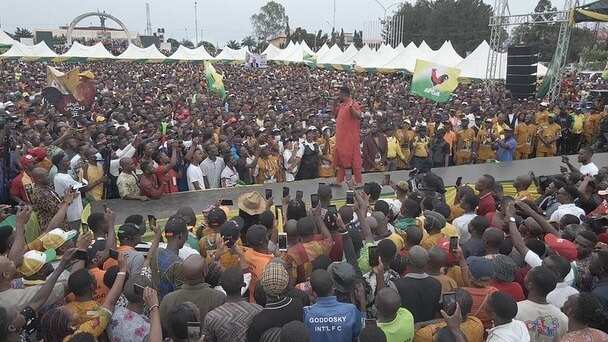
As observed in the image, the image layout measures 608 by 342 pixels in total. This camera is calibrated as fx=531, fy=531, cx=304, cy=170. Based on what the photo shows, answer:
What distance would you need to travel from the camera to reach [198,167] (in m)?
8.68

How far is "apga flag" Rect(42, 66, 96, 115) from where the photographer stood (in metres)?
12.3

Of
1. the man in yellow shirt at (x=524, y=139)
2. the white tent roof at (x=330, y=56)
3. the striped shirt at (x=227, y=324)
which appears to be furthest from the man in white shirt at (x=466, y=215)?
the white tent roof at (x=330, y=56)

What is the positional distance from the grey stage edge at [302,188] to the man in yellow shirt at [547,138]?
2.36 feet

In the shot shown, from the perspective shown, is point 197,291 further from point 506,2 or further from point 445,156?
point 506,2

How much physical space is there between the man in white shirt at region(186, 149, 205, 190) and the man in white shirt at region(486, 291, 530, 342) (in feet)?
19.9

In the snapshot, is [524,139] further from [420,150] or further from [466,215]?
[466,215]

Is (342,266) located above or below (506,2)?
below

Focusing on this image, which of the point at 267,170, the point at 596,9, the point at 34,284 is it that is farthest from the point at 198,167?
the point at 596,9

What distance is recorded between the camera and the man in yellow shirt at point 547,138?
41.1ft

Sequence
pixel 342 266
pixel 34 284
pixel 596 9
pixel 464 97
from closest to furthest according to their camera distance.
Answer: pixel 342 266
pixel 34 284
pixel 596 9
pixel 464 97

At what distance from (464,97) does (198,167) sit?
1502 centimetres

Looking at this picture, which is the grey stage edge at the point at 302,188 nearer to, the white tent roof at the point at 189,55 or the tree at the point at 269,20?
the white tent roof at the point at 189,55

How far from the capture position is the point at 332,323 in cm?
331

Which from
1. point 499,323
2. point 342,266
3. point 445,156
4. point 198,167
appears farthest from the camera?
point 445,156
